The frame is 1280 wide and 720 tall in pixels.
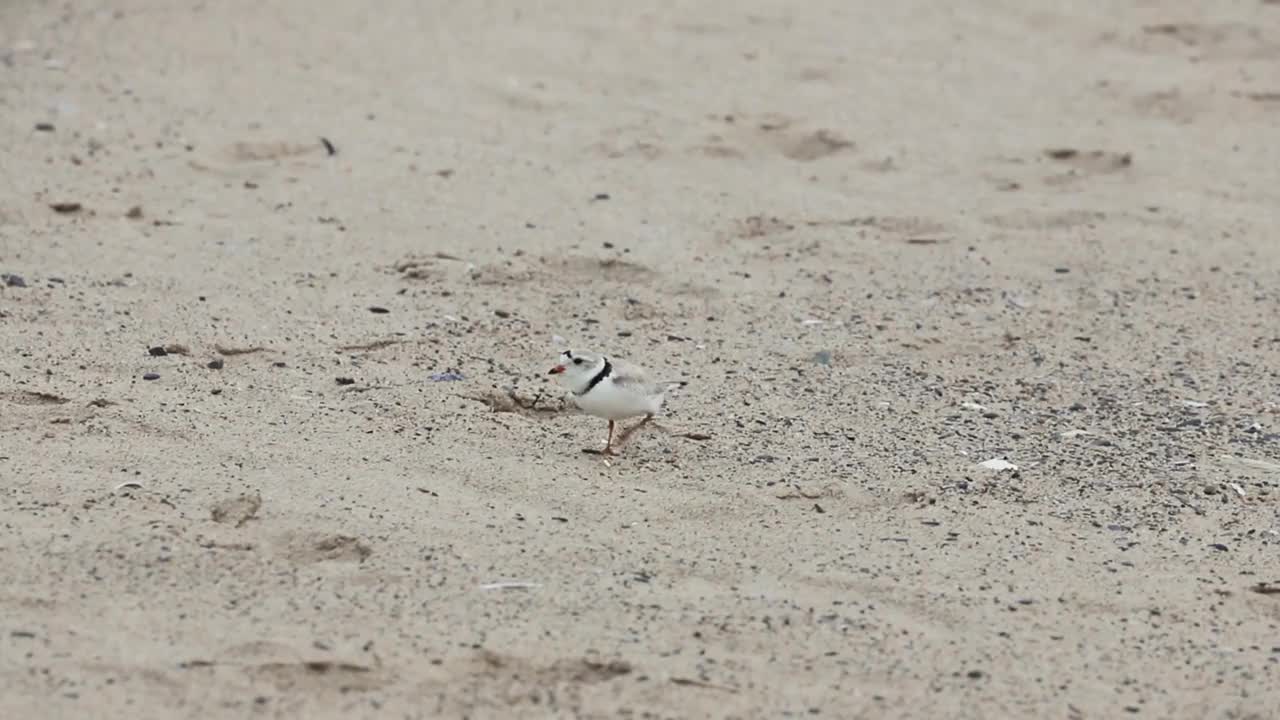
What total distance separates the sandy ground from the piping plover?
13cm

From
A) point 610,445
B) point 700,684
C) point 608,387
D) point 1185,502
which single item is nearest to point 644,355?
point 610,445

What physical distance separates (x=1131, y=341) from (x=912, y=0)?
3529 millimetres

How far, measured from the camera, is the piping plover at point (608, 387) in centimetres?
487

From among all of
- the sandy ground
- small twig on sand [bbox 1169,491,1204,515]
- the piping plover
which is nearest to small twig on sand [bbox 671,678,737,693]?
the sandy ground

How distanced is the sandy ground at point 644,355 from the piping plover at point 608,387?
132mm

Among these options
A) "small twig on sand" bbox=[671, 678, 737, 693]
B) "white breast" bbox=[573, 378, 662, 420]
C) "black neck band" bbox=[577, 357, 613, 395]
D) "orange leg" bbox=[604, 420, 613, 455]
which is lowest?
"orange leg" bbox=[604, 420, 613, 455]

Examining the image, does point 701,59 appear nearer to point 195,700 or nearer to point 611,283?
point 611,283

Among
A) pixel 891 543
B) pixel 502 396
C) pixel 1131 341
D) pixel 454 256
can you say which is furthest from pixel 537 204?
pixel 891 543

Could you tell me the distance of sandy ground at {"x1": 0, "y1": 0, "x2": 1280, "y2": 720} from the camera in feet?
12.8

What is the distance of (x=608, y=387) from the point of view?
487 centimetres

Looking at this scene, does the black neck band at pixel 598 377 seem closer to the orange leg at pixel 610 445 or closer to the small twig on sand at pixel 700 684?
the orange leg at pixel 610 445

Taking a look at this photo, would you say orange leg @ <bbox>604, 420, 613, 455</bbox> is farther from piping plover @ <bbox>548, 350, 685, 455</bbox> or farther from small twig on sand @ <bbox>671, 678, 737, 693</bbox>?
small twig on sand @ <bbox>671, 678, 737, 693</bbox>

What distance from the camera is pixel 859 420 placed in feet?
17.4

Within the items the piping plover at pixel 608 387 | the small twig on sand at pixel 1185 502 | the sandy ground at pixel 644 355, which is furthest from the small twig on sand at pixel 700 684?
the small twig on sand at pixel 1185 502
